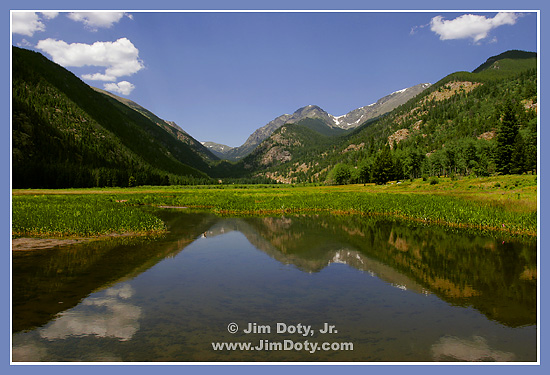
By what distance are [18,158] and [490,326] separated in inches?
7842

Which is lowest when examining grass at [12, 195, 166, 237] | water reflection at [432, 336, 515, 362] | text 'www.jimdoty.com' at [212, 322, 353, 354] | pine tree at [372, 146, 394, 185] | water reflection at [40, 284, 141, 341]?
water reflection at [432, 336, 515, 362]

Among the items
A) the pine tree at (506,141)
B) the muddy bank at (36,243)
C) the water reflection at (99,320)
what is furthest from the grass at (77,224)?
the pine tree at (506,141)

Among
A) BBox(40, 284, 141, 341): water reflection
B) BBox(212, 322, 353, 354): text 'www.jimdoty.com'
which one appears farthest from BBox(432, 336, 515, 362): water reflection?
BBox(40, 284, 141, 341): water reflection

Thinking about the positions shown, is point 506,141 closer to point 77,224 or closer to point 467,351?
point 467,351

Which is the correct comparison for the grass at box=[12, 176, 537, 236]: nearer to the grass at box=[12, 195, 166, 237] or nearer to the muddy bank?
the grass at box=[12, 195, 166, 237]

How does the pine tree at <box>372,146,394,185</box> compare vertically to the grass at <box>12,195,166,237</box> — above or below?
above

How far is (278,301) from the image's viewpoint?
15.1 metres

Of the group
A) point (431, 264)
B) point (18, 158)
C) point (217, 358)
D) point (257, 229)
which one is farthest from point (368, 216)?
point (18, 158)

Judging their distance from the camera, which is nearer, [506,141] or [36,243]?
[36,243]

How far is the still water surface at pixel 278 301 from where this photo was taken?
1070 centimetres

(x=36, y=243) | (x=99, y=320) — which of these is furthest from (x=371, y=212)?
(x=99, y=320)

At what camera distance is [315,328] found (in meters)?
12.3

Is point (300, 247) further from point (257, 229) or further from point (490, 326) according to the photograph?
point (490, 326)

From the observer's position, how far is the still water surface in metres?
10.7
